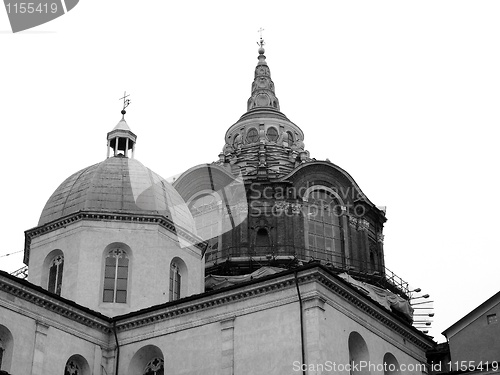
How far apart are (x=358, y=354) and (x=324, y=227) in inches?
748

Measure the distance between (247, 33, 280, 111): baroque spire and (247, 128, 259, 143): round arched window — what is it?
3.25m

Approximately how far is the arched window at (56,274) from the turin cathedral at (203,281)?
0.05 meters

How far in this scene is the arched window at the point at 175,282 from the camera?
113ft

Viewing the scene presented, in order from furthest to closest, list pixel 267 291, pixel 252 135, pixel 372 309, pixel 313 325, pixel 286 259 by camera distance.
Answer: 1. pixel 252 135
2. pixel 286 259
3. pixel 372 309
4. pixel 267 291
5. pixel 313 325

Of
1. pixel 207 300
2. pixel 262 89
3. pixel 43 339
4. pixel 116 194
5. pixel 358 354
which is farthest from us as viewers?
pixel 262 89

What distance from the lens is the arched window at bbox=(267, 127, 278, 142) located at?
181ft

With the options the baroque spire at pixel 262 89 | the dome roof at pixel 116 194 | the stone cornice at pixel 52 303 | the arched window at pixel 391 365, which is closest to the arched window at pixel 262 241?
the dome roof at pixel 116 194

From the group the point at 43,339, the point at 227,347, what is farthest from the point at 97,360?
the point at 227,347

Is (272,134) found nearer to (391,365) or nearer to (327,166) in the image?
(327,166)

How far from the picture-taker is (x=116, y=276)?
1314 inches

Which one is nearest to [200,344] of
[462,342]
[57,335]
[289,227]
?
[57,335]

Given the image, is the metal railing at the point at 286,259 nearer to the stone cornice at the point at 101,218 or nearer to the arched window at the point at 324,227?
the arched window at the point at 324,227

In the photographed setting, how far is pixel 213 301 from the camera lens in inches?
1140

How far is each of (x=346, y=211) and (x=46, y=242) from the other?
1985cm
